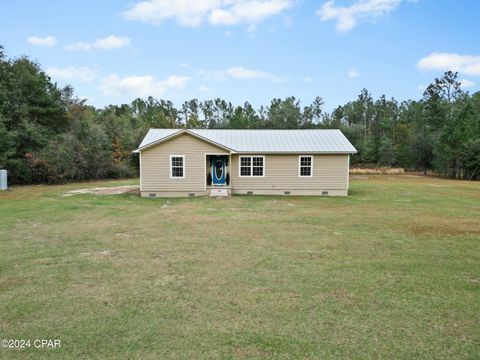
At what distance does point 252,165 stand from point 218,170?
2.09 meters

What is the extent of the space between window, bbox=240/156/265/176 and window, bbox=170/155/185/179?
131 inches

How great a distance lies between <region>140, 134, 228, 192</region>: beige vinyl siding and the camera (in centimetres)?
1634

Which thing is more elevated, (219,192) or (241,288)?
(219,192)

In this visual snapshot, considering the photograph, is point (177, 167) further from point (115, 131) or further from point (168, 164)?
point (115, 131)

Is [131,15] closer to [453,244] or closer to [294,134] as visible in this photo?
[294,134]

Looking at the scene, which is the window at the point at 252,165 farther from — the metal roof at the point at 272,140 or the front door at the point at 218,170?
the front door at the point at 218,170

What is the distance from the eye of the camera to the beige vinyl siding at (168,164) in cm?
1634

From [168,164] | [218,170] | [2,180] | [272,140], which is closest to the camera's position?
[168,164]

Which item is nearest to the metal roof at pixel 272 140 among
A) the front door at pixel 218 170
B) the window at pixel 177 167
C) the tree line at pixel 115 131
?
the front door at pixel 218 170

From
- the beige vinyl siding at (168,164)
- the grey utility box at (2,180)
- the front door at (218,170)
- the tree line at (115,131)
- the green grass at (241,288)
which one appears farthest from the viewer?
the tree line at (115,131)

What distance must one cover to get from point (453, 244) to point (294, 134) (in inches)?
531

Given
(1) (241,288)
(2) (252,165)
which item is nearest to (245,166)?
(2) (252,165)

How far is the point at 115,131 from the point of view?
1270 inches

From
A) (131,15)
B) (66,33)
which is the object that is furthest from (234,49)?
(66,33)
